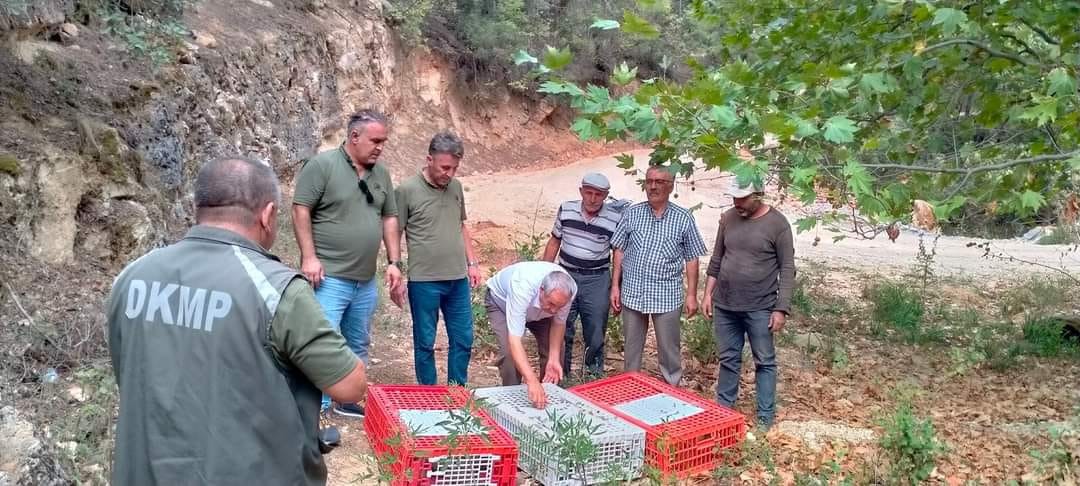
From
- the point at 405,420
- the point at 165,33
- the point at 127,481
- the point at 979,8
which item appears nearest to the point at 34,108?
the point at 165,33

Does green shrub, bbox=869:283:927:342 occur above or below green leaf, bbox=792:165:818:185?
below

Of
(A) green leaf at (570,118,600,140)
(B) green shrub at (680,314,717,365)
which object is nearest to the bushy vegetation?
(B) green shrub at (680,314,717,365)

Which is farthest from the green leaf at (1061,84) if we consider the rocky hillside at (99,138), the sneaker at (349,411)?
the rocky hillside at (99,138)

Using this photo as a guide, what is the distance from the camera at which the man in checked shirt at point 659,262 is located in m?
4.97

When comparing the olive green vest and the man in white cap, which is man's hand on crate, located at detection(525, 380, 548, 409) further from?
the olive green vest

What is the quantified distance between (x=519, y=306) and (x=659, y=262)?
116 cm

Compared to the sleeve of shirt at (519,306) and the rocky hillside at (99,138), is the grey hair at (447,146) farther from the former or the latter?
the rocky hillside at (99,138)

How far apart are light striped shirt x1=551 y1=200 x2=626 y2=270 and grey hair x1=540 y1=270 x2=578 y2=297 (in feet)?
3.46

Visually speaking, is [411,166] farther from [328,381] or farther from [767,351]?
[328,381]

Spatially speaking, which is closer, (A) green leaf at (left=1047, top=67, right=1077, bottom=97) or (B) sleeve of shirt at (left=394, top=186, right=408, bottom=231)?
(A) green leaf at (left=1047, top=67, right=1077, bottom=97)

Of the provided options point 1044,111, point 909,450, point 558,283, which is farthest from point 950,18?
point 558,283

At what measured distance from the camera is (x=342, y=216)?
436cm

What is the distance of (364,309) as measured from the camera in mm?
4590

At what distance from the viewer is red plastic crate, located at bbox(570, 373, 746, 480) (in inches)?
149
